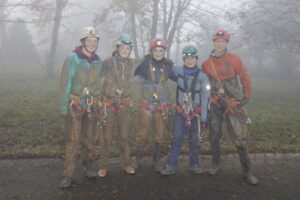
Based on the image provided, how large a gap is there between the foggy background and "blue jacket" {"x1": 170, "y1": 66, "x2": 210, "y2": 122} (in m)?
11.2

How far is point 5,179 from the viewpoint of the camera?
196 inches

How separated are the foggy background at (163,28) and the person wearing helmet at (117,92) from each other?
404 inches

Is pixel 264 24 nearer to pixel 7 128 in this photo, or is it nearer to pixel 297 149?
pixel 297 149

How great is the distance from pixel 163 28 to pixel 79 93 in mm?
16379

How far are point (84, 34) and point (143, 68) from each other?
4.56 feet

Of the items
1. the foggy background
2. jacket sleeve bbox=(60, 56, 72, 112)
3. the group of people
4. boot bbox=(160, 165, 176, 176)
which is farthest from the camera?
the foggy background

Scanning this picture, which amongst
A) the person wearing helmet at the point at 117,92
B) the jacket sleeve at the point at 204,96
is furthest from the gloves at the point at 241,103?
the person wearing helmet at the point at 117,92

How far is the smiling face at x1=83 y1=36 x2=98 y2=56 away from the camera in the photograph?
16.0 feet

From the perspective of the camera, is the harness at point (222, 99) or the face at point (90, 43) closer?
the face at point (90, 43)

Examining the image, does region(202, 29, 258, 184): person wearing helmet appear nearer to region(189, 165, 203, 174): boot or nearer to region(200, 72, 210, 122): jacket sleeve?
region(200, 72, 210, 122): jacket sleeve

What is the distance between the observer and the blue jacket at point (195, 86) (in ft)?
17.1

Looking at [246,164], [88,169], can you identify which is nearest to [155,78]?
[88,169]

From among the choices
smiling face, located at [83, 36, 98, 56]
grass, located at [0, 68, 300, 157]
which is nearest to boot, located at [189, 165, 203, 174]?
grass, located at [0, 68, 300, 157]

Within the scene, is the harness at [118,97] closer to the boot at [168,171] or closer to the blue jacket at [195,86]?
the blue jacket at [195,86]
